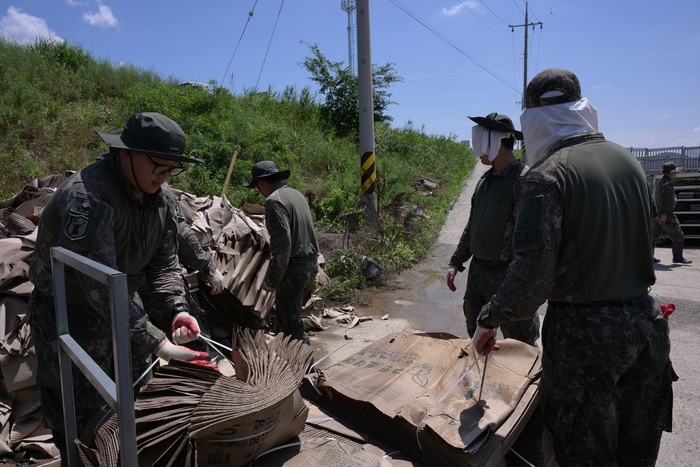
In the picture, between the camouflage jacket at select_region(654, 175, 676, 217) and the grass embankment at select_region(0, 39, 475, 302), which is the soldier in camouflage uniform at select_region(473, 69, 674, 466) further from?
the camouflage jacket at select_region(654, 175, 676, 217)

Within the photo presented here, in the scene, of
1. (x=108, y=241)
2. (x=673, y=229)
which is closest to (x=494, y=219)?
(x=108, y=241)

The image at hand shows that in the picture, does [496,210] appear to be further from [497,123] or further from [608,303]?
[608,303]

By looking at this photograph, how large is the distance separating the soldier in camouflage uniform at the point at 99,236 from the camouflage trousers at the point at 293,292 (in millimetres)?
2081

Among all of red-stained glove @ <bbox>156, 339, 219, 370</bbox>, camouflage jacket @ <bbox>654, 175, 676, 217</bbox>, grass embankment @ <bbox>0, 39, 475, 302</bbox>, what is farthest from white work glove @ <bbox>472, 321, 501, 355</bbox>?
camouflage jacket @ <bbox>654, 175, 676, 217</bbox>

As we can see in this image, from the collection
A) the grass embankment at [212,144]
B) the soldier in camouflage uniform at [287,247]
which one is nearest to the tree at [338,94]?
the grass embankment at [212,144]

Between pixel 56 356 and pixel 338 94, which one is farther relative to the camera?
pixel 338 94

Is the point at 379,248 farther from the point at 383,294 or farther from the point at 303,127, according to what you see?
the point at 303,127

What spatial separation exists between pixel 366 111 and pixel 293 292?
5161 millimetres

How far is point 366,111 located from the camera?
9.00 m

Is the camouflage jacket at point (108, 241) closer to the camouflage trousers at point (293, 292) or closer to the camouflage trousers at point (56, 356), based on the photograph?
the camouflage trousers at point (56, 356)

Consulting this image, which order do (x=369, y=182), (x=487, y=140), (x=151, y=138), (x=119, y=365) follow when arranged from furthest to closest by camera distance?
(x=369, y=182), (x=487, y=140), (x=151, y=138), (x=119, y=365)

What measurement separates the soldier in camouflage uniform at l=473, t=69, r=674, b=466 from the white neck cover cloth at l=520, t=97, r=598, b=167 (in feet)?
0.33

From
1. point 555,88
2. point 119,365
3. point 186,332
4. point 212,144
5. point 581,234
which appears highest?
point 212,144

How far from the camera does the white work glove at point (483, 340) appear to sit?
89.0 inches
